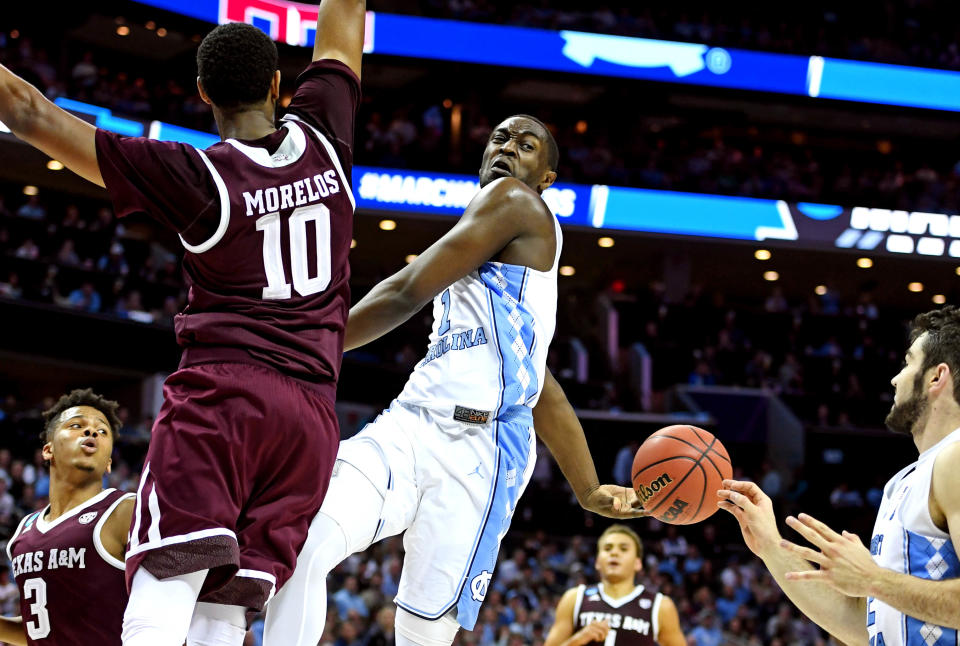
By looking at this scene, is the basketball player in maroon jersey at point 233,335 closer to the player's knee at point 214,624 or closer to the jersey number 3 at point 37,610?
the player's knee at point 214,624

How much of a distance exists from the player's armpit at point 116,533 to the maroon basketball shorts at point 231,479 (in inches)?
67.2

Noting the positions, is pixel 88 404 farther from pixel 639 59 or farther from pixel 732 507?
pixel 639 59

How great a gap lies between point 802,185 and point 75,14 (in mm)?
15187

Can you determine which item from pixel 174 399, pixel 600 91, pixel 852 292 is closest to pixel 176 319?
pixel 174 399

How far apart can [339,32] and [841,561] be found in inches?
81.7

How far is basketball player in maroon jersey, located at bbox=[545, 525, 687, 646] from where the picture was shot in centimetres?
755

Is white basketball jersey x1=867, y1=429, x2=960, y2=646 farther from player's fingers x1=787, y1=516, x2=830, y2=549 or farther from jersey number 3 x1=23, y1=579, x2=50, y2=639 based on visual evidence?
jersey number 3 x1=23, y1=579, x2=50, y2=639

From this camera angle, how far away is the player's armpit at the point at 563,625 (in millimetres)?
7633

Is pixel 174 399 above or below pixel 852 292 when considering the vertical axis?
below

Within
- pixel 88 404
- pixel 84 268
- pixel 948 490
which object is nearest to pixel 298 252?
pixel 948 490

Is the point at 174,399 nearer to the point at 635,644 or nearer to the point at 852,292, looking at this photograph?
the point at 635,644

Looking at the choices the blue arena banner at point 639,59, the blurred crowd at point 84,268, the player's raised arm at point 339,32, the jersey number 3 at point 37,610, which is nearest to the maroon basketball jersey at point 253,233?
the player's raised arm at point 339,32

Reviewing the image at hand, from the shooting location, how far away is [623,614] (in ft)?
24.9

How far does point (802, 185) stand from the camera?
23.7m
